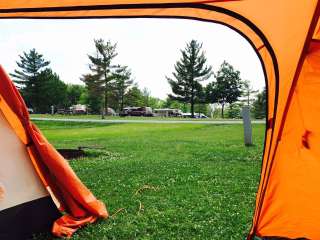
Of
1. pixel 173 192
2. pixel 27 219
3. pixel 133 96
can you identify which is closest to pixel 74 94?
pixel 133 96

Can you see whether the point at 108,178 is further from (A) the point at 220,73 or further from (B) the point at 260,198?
(A) the point at 220,73

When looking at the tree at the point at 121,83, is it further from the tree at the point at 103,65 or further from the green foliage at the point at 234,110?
the green foliage at the point at 234,110

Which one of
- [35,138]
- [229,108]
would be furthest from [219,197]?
[229,108]

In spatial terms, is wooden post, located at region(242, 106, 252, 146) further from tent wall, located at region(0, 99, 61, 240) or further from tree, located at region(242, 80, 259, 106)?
tree, located at region(242, 80, 259, 106)

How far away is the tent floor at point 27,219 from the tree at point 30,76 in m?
58.3

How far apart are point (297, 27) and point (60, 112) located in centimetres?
6350

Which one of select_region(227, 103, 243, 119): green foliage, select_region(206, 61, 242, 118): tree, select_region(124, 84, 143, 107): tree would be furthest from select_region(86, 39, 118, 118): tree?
select_region(227, 103, 243, 119): green foliage

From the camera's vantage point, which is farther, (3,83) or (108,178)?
(108,178)

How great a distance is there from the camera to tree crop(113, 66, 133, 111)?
57562mm

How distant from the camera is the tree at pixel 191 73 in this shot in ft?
196

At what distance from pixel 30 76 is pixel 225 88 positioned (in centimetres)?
3146

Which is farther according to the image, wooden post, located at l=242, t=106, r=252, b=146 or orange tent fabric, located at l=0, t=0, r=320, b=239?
wooden post, located at l=242, t=106, r=252, b=146

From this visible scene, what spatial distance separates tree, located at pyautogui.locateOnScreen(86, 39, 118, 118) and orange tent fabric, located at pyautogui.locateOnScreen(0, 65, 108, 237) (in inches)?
1986

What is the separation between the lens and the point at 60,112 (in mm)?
64125
